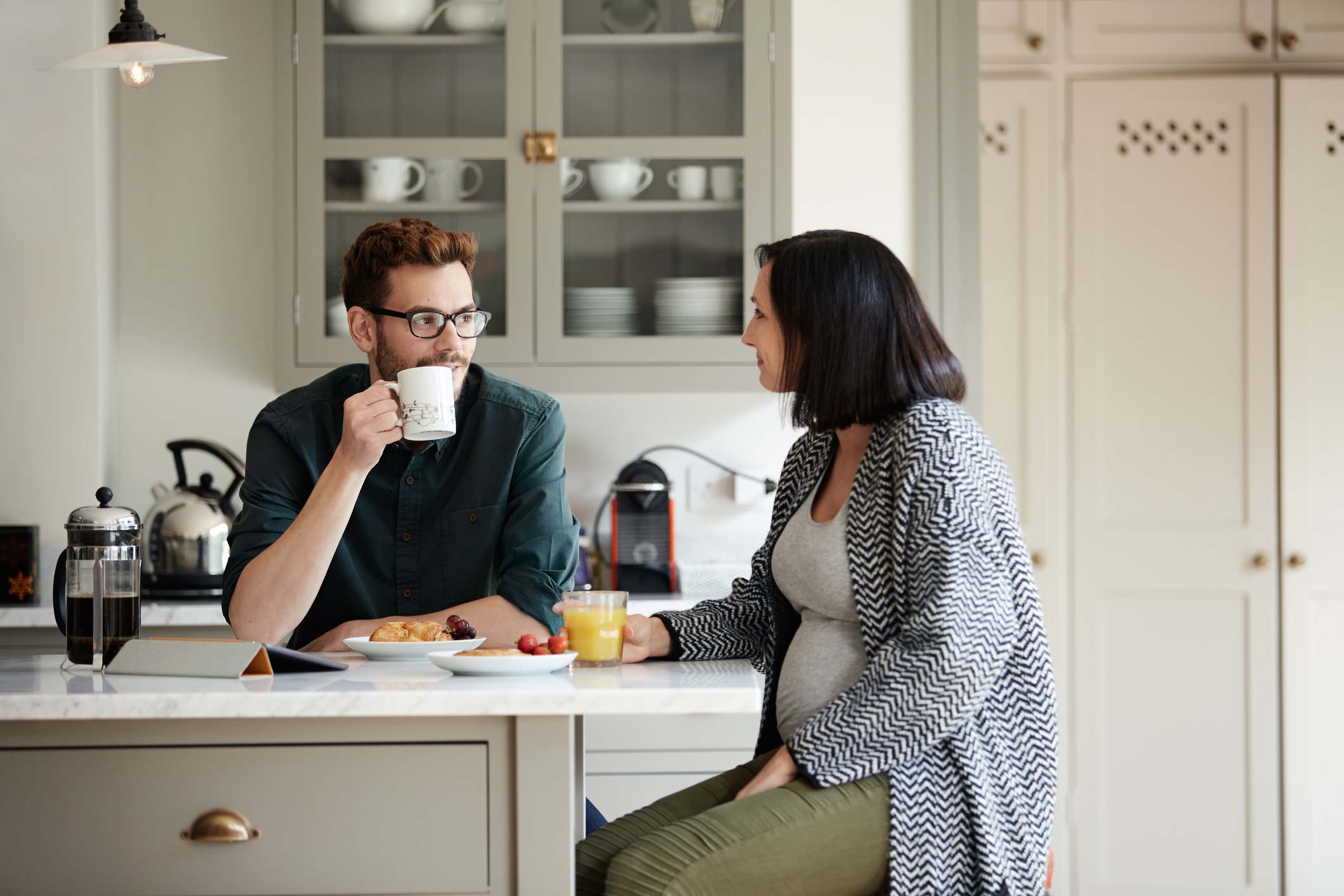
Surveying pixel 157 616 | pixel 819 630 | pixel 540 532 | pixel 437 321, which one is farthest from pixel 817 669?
pixel 157 616

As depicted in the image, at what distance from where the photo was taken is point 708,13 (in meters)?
2.84

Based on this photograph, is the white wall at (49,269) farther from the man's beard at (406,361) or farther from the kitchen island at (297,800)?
the kitchen island at (297,800)

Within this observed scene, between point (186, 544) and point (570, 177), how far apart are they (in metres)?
1.16

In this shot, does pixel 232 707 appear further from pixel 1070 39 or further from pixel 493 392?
pixel 1070 39

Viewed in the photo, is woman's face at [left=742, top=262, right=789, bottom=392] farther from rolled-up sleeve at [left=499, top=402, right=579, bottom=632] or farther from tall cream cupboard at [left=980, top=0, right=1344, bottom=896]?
tall cream cupboard at [left=980, top=0, right=1344, bottom=896]

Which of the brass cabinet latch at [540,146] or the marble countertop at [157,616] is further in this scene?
the brass cabinet latch at [540,146]

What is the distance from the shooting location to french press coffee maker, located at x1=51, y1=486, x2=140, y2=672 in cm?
138

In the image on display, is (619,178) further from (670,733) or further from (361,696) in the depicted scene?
(361,696)

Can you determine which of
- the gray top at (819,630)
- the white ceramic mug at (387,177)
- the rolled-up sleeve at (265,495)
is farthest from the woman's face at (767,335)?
the white ceramic mug at (387,177)

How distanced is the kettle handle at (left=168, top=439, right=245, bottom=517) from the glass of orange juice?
5.10ft

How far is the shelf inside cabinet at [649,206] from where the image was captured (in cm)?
284

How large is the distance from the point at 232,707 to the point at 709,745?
1544mm

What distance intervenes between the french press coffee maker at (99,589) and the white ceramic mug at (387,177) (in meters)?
1.54

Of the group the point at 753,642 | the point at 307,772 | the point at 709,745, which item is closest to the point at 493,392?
the point at 753,642
